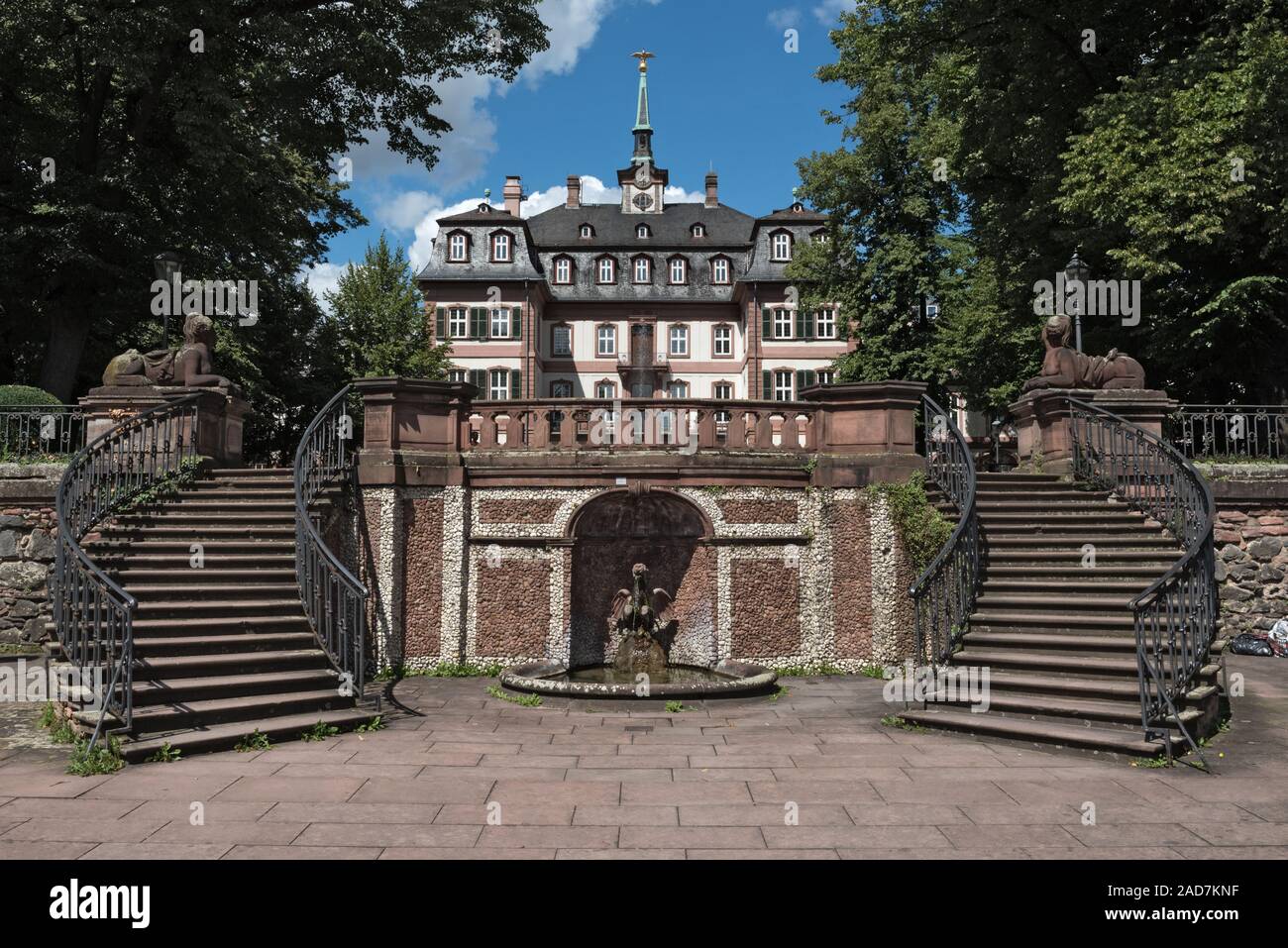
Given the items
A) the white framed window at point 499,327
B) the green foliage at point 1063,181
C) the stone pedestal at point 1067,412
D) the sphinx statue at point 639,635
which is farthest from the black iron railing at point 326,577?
the white framed window at point 499,327

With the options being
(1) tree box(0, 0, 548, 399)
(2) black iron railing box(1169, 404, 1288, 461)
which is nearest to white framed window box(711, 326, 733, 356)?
(1) tree box(0, 0, 548, 399)

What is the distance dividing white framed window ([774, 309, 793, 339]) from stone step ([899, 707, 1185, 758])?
37675 millimetres

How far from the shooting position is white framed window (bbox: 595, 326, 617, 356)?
158 feet

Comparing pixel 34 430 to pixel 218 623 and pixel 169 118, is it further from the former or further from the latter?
pixel 169 118

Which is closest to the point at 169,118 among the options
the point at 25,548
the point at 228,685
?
the point at 25,548

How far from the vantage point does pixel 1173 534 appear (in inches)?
429

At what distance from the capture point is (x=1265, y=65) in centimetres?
1405

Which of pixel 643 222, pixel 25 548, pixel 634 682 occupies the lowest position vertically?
pixel 634 682

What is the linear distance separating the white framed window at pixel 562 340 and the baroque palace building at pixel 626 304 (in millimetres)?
54

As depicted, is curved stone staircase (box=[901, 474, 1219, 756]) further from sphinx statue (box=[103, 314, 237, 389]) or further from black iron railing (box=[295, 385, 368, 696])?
sphinx statue (box=[103, 314, 237, 389])

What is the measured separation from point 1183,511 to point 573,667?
324 inches

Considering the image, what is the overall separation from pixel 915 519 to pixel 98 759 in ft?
32.0
